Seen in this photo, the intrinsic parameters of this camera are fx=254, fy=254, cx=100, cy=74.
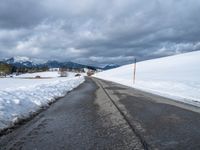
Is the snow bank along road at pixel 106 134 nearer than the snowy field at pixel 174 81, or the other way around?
the snow bank along road at pixel 106 134

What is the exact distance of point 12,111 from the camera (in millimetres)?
9031

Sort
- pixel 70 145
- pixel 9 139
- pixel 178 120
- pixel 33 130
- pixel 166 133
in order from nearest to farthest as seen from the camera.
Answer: pixel 70 145 → pixel 9 139 → pixel 166 133 → pixel 33 130 → pixel 178 120

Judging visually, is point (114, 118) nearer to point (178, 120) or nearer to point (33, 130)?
point (178, 120)

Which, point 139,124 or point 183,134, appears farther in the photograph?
point 139,124

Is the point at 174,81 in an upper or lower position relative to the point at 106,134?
upper

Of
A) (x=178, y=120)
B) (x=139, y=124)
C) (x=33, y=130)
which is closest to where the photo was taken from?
(x=33, y=130)

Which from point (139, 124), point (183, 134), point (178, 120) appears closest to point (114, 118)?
point (139, 124)

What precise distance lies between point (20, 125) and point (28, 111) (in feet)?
7.86

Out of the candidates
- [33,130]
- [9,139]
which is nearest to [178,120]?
[33,130]

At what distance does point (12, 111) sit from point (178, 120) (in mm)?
5663

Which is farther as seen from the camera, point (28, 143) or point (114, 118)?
point (114, 118)

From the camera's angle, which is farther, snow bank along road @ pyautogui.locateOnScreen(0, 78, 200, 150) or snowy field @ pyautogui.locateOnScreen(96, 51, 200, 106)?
snowy field @ pyautogui.locateOnScreen(96, 51, 200, 106)

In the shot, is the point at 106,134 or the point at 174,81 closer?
the point at 106,134

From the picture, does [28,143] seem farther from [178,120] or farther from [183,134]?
[178,120]
